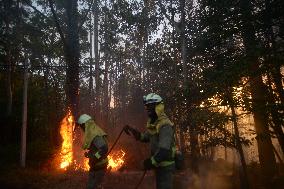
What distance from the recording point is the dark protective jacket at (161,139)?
5.69 m

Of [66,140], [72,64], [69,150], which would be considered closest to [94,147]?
[69,150]

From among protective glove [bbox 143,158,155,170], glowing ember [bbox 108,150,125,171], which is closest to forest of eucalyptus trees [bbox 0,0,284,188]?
glowing ember [bbox 108,150,125,171]

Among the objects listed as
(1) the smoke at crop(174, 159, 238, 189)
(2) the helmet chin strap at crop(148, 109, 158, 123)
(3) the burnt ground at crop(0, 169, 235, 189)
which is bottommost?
(1) the smoke at crop(174, 159, 238, 189)

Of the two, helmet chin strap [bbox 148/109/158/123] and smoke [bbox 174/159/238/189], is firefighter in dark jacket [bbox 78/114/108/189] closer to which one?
helmet chin strap [bbox 148/109/158/123]

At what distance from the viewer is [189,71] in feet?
Result: 78.7

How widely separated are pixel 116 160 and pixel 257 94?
9739mm

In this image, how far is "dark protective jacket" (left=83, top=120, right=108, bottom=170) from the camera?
7.14 metres

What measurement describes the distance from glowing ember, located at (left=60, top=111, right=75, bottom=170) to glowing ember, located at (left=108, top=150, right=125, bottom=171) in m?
2.06

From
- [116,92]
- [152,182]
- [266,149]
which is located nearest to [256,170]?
[266,149]

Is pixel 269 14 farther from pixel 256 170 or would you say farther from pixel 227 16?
pixel 256 170

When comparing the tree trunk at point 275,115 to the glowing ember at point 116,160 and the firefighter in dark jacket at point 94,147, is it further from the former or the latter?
the glowing ember at point 116,160

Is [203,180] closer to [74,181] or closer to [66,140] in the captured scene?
[74,181]

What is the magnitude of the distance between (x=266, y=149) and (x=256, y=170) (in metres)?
2.36

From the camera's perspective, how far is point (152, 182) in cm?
1240
